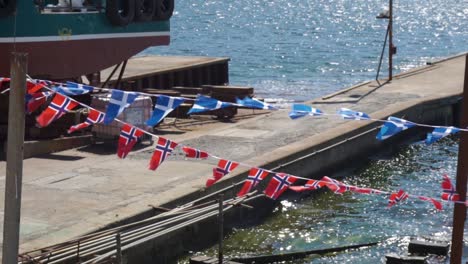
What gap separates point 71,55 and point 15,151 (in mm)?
13896

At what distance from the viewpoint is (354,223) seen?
18672 mm

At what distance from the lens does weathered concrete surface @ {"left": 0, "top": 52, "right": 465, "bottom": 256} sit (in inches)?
595

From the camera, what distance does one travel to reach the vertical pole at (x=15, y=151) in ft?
30.5

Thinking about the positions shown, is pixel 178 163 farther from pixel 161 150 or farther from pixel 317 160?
pixel 161 150

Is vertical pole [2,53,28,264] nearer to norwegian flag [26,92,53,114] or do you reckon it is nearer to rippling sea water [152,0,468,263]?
norwegian flag [26,92,53,114]

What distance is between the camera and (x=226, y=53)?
63.6m

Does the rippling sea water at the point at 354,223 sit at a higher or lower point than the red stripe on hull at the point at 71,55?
lower

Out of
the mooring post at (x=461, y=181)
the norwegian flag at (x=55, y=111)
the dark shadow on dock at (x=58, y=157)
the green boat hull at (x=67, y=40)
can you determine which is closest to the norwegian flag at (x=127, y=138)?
the norwegian flag at (x=55, y=111)

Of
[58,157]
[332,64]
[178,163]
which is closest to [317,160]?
[178,163]

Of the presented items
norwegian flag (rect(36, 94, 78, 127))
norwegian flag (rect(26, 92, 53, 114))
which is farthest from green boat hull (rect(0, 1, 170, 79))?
norwegian flag (rect(36, 94, 78, 127))

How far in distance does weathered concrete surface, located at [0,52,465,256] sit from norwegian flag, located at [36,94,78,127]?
170 cm

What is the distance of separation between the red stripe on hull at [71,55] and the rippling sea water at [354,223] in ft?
21.6

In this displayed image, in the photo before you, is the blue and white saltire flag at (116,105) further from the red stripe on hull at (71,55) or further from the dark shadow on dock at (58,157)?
the red stripe on hull at (71,55)

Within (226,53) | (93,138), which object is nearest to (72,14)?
(93,138)
